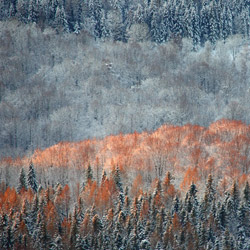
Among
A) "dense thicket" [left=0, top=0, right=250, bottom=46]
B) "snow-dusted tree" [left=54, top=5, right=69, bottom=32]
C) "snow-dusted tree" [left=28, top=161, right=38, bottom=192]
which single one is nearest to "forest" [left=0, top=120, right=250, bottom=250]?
"snow-dusted tree" [left=28, top=161, right=38, bottom=192]

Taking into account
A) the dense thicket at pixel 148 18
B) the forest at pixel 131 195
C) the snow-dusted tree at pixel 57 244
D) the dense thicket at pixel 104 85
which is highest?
the dense thicket at pixel 148 18

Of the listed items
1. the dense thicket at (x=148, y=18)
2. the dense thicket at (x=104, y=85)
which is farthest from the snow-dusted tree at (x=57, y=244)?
the dense thicket at (x=148, y=18)

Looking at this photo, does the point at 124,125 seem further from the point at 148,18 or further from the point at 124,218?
the point at 148,18

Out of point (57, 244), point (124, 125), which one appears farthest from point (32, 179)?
point (124, 125)

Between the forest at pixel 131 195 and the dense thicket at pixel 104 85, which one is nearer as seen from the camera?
the forest at pixel 131 195

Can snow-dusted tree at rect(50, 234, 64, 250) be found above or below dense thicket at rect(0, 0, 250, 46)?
below

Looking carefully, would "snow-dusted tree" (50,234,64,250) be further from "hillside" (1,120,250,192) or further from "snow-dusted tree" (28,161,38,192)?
"hillside" (1,120,250,192)

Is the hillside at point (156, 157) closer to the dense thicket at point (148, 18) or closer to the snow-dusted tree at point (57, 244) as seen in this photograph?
the snow-dusted tree at point (57, 244)
